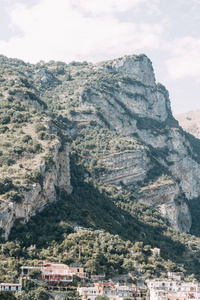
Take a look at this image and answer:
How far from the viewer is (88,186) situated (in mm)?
142625

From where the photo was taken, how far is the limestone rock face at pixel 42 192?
95375 millimetres

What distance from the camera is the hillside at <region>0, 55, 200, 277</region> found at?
97.7 meters

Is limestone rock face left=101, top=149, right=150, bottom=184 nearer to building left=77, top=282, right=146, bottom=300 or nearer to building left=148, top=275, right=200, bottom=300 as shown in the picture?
building left=148, top=275, right=200, bottom=300

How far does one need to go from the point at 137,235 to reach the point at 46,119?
124 feet

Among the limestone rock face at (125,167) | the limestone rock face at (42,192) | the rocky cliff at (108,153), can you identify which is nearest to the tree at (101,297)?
the limestone rock face at (42,192)

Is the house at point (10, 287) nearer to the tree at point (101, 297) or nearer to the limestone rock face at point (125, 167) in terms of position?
the tree at point (101, 297)

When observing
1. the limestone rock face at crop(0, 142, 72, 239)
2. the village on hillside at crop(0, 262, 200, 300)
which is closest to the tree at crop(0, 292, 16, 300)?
the village on hillside at crop(0, 262, 200, 300)

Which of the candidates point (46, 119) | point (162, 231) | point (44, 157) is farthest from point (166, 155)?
point (44, 157)

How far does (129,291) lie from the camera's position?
86.8 m

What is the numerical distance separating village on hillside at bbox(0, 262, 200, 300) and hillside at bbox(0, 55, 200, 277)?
312 centimetres

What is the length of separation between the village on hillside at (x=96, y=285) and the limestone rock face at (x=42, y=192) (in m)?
13.2

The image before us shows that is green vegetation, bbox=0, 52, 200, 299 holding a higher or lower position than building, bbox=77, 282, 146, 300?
higher

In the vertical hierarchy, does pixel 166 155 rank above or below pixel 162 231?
above

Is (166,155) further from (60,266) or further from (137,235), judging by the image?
(60,266)
